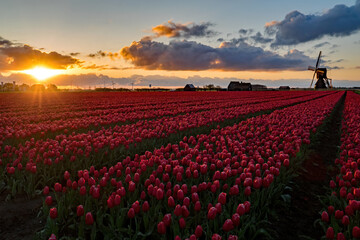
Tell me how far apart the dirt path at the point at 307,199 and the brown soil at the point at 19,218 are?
13.0 ft

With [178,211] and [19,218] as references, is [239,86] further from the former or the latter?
[178,211]

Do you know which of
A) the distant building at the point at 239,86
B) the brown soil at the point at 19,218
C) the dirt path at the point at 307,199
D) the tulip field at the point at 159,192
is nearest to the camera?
the tulip field at the point at 159,192

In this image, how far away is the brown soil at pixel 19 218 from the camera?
167 inches

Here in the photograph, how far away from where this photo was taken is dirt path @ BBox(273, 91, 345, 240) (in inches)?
173

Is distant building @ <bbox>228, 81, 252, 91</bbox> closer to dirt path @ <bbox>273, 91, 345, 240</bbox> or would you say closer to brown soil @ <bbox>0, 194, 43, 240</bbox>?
dirt path @ <bbox>273, 91, 345, 240</bbox>

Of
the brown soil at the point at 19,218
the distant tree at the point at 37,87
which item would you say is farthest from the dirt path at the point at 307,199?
the distant tree at the point at 37,87

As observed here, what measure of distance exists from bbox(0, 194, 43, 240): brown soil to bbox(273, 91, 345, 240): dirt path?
396cm

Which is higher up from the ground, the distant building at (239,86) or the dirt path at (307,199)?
the distant building at (239,86)

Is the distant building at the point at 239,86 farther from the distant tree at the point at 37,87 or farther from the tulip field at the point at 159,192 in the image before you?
the tulip field at the point at 159,192

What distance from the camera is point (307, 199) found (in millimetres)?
5672

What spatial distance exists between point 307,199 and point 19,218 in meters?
5.61

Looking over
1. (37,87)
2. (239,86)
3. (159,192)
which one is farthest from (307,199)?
(37,87)

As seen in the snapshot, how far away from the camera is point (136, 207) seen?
146 inches

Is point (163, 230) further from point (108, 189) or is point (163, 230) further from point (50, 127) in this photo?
point (50, 127)
